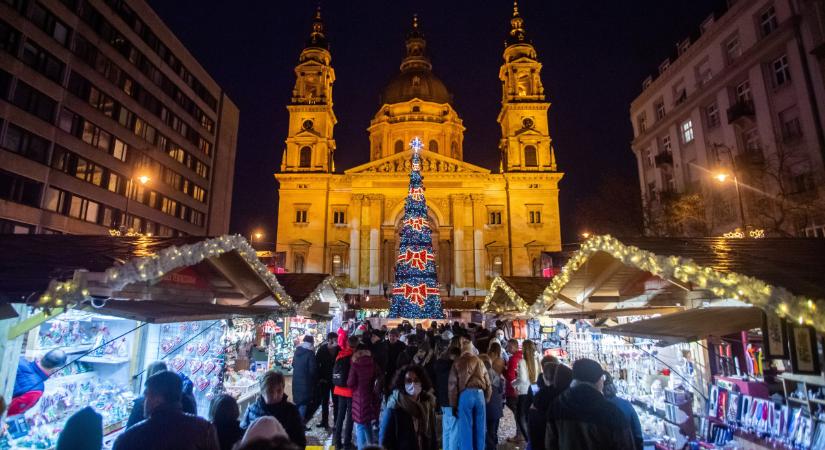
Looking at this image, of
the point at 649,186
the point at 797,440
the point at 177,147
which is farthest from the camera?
the point at 177,147

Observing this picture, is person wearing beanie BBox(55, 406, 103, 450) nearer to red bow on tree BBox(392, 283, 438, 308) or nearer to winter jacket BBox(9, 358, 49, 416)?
winter jacket BBox(9, 358, 49, 416)

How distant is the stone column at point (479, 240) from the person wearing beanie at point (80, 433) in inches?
1531

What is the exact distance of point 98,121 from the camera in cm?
2827

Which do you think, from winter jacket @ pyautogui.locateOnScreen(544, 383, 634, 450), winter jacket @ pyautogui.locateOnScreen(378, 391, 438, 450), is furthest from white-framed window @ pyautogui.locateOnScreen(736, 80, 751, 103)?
winter jacket @ pyautogui.locateOnScreen(378, 391, 438, 450)

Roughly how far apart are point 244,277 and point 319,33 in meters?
47.0

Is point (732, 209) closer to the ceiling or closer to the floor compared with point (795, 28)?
closer to the floor

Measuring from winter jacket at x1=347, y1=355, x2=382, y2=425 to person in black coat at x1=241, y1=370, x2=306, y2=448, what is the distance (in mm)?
2259

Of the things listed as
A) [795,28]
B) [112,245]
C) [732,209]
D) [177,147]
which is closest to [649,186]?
[732,209]

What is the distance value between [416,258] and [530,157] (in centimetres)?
2594

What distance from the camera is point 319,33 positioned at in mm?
48719

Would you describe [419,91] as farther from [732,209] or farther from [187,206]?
[732,209]

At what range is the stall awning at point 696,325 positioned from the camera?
533cm

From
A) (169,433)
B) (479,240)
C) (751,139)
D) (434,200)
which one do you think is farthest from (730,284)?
(434,200)

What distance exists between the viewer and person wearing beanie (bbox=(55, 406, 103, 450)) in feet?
9.73
